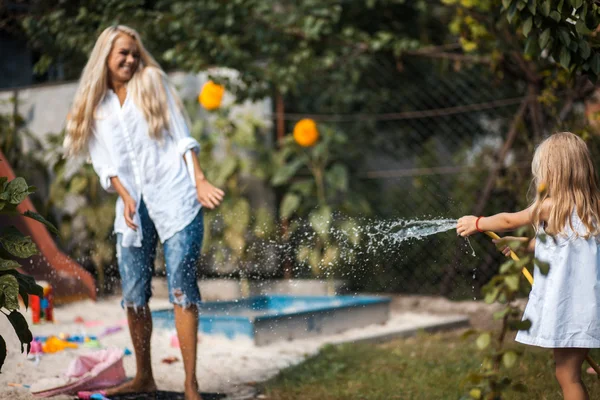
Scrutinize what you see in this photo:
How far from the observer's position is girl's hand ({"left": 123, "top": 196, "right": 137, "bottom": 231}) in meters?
3.79

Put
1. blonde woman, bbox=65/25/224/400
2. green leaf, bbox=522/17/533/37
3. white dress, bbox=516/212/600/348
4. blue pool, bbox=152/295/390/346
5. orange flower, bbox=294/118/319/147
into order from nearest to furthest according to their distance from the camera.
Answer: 1. white dress, bbox=516/212/600/348
2. green leaf, bbox=522/17/533/37
3. blonde woman, bbox=65/25/224/400
4. blue pool, bbox=152/295/390/346
5. orange flower, bbox=294/118/319/147

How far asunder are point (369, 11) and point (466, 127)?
1.56 m

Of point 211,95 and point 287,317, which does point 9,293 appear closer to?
point 287,317

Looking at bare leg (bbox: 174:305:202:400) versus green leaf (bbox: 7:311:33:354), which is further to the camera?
bare leg (bbox: 174:305:202:400)

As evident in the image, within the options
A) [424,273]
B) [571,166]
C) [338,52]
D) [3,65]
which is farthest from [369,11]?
[571,166]

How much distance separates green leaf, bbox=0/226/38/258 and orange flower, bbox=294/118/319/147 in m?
4.11

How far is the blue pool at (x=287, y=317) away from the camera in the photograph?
206 inches

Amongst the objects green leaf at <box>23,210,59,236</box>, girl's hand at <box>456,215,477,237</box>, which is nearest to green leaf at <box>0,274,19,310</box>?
green leaf at <box>23,210,59,236</box>

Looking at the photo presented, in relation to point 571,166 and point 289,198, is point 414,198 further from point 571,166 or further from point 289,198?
point 571,166

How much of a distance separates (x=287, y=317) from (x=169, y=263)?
1774mm

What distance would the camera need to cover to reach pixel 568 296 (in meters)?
2.86

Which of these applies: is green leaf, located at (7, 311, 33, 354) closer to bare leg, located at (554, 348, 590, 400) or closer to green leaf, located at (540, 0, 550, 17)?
bare leg, located at (554, 348, 590, 400)

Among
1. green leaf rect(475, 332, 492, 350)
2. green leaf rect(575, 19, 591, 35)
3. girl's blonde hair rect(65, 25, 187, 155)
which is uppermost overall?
green leaf rect(575, 19, 591, 35)

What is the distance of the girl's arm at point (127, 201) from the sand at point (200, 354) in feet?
2.73
